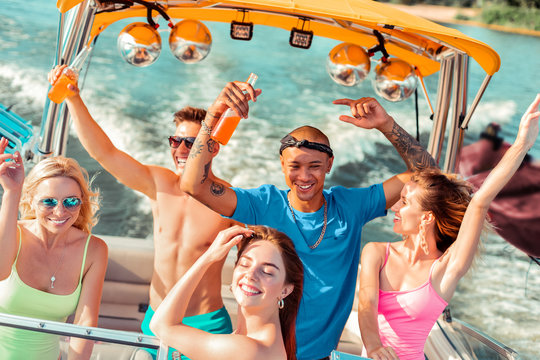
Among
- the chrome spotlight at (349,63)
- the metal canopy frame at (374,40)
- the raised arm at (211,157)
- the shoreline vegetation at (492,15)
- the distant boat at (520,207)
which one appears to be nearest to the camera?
the raised arm at (211,157)

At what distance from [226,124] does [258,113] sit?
33.8 feet

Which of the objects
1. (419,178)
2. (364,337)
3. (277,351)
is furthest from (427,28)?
(277,351)

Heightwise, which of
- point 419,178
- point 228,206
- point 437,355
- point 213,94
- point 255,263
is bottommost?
point 437,355

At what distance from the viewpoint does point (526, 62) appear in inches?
706

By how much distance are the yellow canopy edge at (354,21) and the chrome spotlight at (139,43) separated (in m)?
0.14

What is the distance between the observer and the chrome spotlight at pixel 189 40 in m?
2.43

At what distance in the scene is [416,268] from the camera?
1.86 meters

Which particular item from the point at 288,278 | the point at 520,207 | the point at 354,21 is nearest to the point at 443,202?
the point at 288,278

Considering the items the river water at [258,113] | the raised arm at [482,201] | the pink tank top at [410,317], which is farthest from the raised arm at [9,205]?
the river water at [258,113]

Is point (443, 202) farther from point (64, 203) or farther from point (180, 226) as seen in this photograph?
point (64, 203)

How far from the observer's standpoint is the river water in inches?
325

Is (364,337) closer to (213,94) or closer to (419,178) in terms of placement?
(419,178)

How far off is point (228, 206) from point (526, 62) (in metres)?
18.5

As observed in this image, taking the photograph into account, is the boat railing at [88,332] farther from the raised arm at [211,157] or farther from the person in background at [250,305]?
the raised arm at [211,157]
